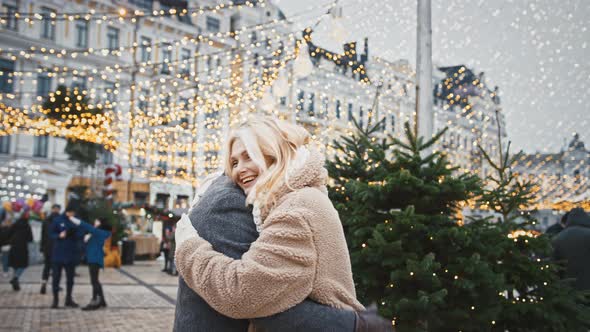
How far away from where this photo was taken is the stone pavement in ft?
28.0

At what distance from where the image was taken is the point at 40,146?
33.2 m

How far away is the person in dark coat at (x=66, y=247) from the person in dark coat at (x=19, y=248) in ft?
8.98

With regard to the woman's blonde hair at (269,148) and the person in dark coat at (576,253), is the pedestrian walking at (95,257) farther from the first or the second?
the woman's blonde hair at (269,148)

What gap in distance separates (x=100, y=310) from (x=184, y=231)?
9182mm

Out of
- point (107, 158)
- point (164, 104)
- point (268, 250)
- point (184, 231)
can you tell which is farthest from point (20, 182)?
point (268, 250)

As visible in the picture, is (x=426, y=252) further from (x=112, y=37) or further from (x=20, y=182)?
(x=112, y=37)

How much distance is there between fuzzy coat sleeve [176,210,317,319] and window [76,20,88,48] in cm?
3621

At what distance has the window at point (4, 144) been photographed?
103ft

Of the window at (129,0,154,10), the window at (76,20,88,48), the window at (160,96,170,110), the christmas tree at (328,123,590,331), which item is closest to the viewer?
the christmas tree at (328,123,590,331)

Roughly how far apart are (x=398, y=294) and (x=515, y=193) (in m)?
2.05

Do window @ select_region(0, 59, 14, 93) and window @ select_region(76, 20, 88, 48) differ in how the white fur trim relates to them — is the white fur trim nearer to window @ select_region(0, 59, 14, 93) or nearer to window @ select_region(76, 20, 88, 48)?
window @ select_region(0, 59, 14, 93)

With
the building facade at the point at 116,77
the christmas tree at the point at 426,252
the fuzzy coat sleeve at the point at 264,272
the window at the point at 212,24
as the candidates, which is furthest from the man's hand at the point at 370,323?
the window at the point at 212,24

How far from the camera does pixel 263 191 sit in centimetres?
187

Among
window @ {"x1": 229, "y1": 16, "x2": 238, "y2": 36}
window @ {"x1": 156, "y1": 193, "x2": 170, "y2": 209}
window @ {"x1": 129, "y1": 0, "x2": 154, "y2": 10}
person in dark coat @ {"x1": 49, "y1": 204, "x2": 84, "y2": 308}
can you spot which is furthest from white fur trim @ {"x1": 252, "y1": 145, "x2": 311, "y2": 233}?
window @ {"x1": 229, "y1": 16, "x2": 238, "y2": 36}
